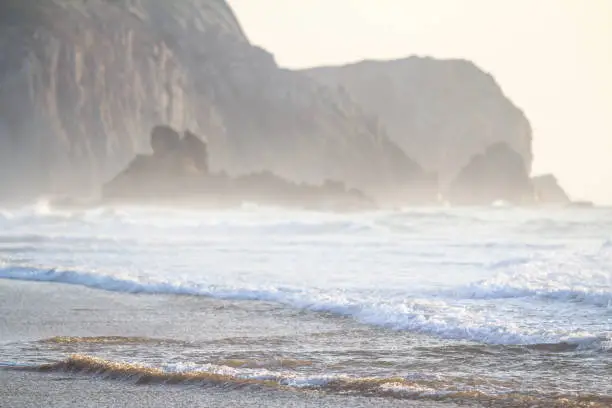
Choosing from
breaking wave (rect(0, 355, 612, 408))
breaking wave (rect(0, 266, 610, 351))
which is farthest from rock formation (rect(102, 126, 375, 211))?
breaking wave (rect(0, 355, 612, 408))

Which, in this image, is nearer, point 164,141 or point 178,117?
point 164,141

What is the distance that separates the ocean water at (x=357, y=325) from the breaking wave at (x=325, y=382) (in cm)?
2

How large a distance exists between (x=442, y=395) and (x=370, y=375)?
37.6 inches

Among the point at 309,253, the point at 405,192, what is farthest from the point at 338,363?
the point at 405,192

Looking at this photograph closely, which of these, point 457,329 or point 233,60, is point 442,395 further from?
point 233,60

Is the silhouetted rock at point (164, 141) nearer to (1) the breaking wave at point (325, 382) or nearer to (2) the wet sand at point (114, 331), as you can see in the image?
(2) the wet sand at point (114, 331)

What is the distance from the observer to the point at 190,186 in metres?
77.1

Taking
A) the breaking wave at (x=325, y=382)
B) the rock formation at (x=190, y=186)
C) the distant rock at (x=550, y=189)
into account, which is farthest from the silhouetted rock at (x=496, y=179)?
the breaking wave at (x=325, y=382)

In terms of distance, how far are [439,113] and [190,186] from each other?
420 ft

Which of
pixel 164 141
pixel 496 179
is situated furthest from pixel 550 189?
pixel 164 141

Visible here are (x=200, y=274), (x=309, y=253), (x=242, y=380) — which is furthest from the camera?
(x=309, y=253)

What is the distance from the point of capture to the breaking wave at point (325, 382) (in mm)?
6988

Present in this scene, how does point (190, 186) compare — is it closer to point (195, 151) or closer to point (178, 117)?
point (195, 151)

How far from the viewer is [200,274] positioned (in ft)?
59.5
